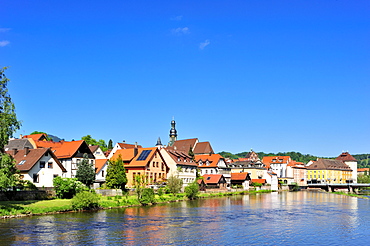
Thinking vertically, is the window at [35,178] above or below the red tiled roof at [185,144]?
below

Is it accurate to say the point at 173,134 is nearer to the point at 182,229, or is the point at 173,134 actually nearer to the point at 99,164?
the point at 99,164

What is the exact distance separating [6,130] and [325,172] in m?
144

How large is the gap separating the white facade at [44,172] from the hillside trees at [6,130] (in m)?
13.7

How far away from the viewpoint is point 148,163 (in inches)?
2992

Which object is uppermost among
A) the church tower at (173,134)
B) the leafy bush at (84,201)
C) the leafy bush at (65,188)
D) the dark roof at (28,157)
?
the church tower at (173,134)

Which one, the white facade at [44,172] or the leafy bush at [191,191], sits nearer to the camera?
the white facade at [44,172]

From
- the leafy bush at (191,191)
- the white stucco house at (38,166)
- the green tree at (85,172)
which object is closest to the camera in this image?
the white stucco house at (38,166)

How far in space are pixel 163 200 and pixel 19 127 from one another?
25.0 metres

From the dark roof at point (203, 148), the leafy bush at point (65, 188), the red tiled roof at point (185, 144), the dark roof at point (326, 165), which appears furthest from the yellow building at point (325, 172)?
the leafy bush at point (65, 188)

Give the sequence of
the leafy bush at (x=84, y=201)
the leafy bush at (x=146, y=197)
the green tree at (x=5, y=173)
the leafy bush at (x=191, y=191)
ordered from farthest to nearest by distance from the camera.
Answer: the leafy bush at (x=191, y=191), the leafy bush at (x=146, y=197), the leafy bush at (x=84, y=201), the green tree at (x=5, y=173)

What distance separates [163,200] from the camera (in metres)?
61.5

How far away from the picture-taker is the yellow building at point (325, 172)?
165000 mm

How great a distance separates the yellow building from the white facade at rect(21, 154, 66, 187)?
12558cm

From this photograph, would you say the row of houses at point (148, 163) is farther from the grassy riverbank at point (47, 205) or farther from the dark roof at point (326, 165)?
the dark roof at point (326, 165)
